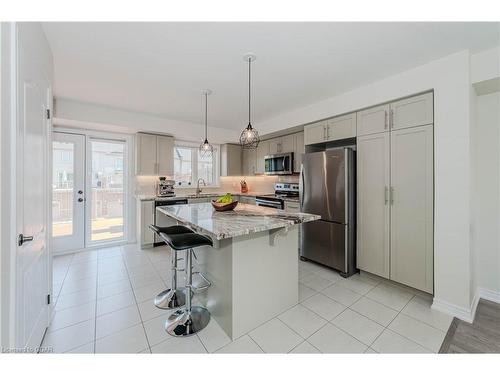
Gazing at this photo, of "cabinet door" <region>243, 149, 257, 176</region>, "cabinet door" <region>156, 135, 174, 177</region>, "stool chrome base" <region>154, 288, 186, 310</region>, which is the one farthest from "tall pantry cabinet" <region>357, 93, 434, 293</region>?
"cabinet door" <region>156, 135, 174, 177</region>

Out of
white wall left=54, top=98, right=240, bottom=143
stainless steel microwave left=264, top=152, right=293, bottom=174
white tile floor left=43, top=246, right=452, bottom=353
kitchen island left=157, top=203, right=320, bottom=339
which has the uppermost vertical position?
white wall left=54, top=98, right=240, bottom=143

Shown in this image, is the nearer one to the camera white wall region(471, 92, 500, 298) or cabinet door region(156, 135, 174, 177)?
white wall region(471, 92, 500, 298)

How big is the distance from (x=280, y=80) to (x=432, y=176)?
197cm

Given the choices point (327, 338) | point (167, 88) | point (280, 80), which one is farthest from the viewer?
point (167, 88)

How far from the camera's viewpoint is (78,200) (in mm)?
3910

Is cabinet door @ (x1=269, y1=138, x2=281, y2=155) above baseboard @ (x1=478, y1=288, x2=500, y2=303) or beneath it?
above

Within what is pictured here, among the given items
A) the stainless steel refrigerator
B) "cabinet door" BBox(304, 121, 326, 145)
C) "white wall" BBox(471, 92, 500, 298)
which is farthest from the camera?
"cabinet door" BBox(304, 121, 326, 145)

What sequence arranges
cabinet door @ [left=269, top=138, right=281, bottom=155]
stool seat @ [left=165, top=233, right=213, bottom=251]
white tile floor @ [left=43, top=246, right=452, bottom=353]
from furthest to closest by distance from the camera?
cabinet door @ [left=269, top=138, right=281, bottom=155] → stool seat @ [left=165, top=233, right=213, bottom=251] → white tile floor @ [left=43, top=246, right=452, bottom=353]

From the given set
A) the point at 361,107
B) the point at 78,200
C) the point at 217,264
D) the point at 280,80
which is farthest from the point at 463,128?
the point at 78,200

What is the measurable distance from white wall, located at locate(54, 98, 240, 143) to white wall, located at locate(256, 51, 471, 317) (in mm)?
3753

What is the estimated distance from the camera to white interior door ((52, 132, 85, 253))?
374 centimetres

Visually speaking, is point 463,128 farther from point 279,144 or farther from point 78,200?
point 78,200

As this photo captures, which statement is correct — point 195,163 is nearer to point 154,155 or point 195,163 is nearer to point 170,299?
point 154,155

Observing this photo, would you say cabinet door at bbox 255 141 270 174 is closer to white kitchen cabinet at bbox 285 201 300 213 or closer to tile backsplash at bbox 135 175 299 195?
tile backsplash at bbox 135 175 299 195
